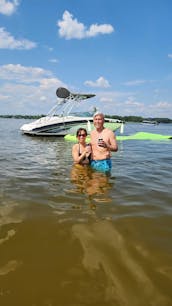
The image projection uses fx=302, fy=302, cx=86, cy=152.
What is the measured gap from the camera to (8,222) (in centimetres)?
400

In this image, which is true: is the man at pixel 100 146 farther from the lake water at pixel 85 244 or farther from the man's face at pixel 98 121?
the lake water at pixel 85 244

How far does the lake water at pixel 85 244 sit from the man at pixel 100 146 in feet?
3.76

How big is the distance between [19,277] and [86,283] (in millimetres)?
602

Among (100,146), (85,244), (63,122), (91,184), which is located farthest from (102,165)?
(63,122)

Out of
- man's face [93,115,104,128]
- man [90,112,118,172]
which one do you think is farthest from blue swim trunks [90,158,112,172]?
man's face [93,115,104,128]

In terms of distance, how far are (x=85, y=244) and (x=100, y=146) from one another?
3.85m

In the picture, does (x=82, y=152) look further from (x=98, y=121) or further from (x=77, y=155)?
(x=98, y=121)

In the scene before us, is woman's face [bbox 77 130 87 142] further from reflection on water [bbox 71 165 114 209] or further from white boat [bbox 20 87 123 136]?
white boat [bbox 20 87 123 136]

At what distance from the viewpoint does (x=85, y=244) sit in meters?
3.40

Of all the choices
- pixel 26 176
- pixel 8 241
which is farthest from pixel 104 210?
pixel 26 176

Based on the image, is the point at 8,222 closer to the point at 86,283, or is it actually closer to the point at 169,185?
the point at 86,283

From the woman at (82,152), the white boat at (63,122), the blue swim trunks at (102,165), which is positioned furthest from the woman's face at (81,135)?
the white boat at (63,122)

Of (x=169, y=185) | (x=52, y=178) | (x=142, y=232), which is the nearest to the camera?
(x=142, y=232)

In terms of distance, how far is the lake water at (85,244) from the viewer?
250 centimetres
